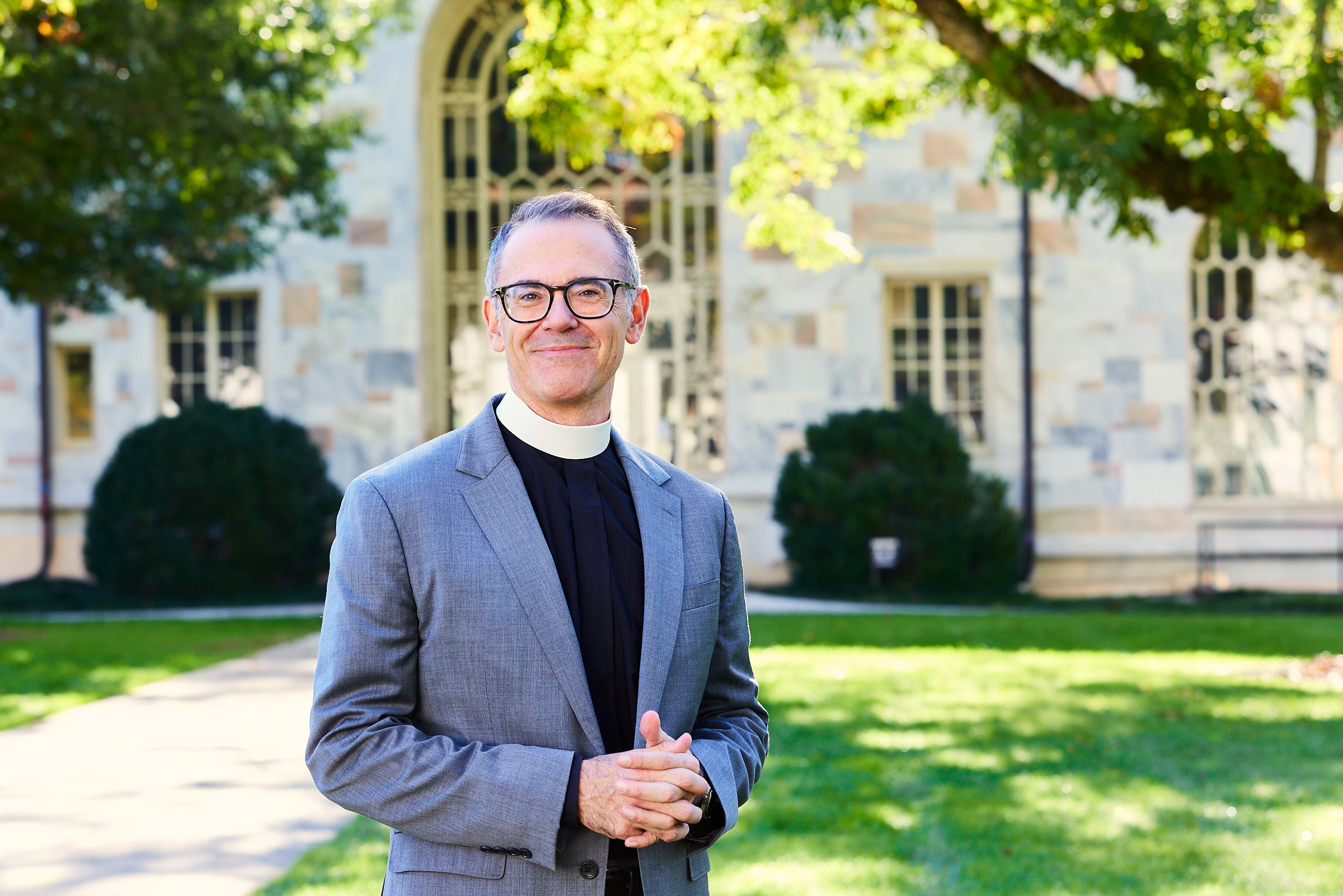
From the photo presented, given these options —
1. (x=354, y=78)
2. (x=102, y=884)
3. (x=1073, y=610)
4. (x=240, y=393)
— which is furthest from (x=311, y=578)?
(x=102, y=884)

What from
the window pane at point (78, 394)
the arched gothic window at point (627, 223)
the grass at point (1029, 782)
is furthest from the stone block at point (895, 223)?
the window pane at point (78, 394)

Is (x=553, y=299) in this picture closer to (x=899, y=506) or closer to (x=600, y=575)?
(x=600, y=575)

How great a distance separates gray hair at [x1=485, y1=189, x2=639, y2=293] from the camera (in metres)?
2.42

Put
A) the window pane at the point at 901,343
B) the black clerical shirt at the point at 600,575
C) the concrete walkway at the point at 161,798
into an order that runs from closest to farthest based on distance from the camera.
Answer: the black clerical shirt at the point at 600,575, the concrete walkway at the point at 161,798, the window pane at the point at 901,343

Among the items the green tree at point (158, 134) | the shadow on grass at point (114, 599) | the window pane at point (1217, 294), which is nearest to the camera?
the green tree at point (158, 134)

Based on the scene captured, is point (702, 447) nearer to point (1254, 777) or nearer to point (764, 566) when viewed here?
point (764, 566)

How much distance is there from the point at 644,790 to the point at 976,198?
16.0 metres

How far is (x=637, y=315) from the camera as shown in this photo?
2.58 m

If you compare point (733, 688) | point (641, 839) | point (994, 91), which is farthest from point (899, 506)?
point (641, 839)

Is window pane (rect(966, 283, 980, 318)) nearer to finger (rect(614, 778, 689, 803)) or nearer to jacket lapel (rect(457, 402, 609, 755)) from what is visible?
jacket lapel (rect(457, 402, 609, 755))

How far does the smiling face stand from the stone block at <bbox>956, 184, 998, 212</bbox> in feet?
51.1

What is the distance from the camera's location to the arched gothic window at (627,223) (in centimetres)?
1794

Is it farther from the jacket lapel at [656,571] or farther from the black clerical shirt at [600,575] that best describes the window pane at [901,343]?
the black clerical shirt at [600,575]

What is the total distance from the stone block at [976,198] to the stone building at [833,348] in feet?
0.11
